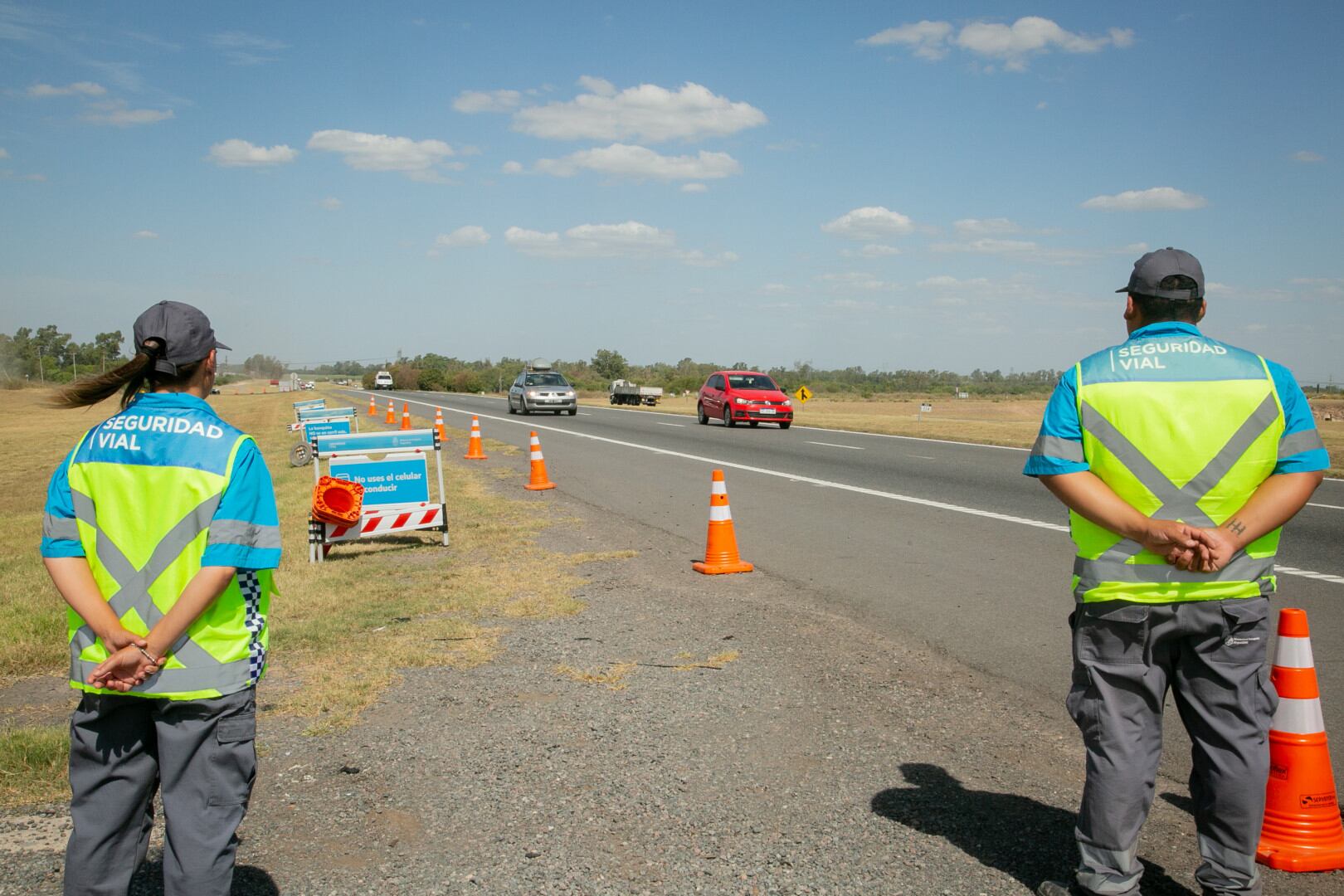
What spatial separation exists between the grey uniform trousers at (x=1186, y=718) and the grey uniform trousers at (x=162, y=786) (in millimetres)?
2427

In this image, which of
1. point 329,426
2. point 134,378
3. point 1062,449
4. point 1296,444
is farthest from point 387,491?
point 1296,444

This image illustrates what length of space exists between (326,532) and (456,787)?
19.7 ft

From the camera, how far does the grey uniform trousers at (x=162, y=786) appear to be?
8.89 ft

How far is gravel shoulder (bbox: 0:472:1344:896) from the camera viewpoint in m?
3.59

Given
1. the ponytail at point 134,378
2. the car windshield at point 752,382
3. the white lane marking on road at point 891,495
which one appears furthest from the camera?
the car windshield at point 752,382

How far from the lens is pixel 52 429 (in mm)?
39562

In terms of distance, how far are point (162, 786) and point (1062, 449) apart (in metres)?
2.72

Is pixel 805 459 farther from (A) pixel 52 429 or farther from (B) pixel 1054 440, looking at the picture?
(A) pixel 52 429

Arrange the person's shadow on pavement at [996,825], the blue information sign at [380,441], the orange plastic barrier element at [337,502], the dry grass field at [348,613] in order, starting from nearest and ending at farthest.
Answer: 1. the person's shadow on pavement at [996,825]
2. the dry grass field at [348,613]
3. the orange plastic barrier element at [337,502]
4. the blue information sign at [380,441]

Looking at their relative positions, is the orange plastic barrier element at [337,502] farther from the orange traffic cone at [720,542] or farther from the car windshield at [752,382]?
the car windshield at [752,382]

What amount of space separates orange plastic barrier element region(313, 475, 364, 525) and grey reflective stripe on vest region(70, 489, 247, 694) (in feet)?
23.1

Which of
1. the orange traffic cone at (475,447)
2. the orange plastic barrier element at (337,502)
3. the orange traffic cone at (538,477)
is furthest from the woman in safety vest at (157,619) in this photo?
the orange traffic cone at (475,447)

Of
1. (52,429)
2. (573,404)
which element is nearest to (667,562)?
(573,404)

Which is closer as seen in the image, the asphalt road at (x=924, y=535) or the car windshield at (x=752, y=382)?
the asphalt road at (x=924, y=535)
